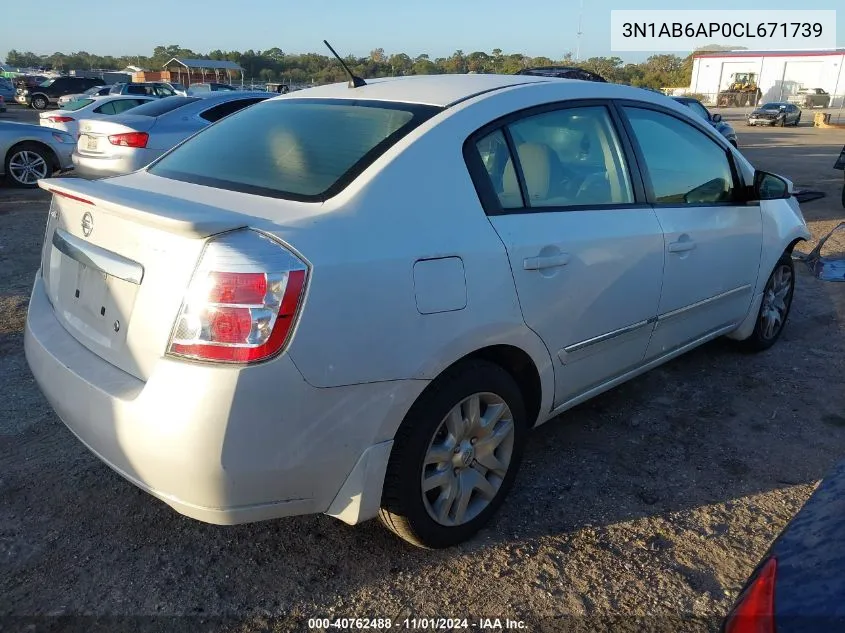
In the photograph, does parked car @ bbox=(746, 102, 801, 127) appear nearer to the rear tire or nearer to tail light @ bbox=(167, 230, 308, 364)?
the rear tire

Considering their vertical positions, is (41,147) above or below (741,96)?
below

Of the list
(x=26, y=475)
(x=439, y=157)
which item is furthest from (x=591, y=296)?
(x=26, y=475)

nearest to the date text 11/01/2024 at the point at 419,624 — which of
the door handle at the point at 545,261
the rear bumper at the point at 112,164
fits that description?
the door handle at the point at 545,261

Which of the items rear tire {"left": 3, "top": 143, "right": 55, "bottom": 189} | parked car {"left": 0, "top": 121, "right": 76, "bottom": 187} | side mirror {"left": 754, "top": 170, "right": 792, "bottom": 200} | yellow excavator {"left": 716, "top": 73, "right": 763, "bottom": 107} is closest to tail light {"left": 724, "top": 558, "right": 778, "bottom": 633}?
side mirror {"left": 754, "top": 170, "right": 792, "bottom": 200}

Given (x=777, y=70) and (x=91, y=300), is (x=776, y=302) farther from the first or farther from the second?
(x=777, y=70)

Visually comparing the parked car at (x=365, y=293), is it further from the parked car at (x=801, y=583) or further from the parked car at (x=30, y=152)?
the parked car at (x=30, y=152)

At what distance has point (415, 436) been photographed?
7.18 ft

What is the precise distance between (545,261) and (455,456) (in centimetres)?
80

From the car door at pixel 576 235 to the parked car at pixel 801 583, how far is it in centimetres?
118

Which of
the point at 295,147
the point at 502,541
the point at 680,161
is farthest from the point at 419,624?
the point at 680,161

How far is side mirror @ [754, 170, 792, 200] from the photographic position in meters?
3.79

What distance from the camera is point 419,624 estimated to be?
84.9 inches

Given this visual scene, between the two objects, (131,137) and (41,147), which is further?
(41,147)

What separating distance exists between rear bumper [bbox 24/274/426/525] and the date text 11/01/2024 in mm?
341
